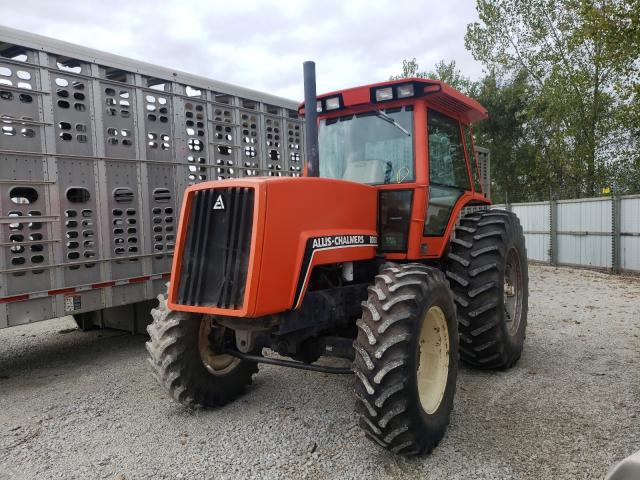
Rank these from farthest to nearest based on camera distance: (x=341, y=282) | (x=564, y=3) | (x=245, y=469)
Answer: (x=564, y=3), (x=341, y=282), (x=245, y=469)

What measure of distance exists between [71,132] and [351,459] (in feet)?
13.4

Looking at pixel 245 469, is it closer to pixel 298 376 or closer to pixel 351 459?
pixel 351 459

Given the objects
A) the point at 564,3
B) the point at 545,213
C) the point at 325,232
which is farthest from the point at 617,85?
the point at 325,232

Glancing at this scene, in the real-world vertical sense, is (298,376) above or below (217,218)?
below

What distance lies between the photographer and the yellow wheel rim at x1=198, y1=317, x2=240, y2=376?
148 inches

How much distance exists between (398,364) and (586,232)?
11167mm

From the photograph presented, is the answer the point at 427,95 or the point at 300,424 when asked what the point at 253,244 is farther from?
the point at 427,95

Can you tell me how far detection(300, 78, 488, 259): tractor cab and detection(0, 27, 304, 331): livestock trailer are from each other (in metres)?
2.18

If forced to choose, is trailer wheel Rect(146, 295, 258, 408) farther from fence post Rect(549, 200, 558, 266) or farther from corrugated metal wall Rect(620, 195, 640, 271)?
fence post Rect(549, 200, 558, 266)

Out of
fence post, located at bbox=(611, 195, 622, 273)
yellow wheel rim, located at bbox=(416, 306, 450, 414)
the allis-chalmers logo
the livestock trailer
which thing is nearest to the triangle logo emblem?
the allis-chalmers logo

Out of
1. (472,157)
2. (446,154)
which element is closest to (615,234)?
(472,157)

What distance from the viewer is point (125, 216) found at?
535 centimetres

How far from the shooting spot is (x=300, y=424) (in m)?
3.64

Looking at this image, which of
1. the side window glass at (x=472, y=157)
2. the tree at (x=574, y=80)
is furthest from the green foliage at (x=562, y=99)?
the side window glass at (x=472, y=157)
